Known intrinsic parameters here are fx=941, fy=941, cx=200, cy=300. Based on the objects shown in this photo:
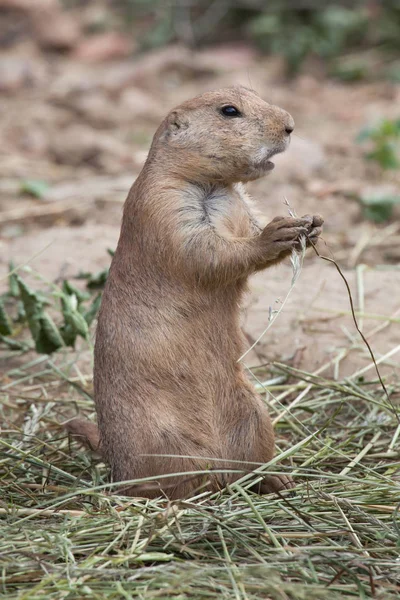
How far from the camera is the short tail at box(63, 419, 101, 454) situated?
417 centimetres

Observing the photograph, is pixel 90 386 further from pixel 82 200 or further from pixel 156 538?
pixel 82 200

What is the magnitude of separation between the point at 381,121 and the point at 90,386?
16.5ft

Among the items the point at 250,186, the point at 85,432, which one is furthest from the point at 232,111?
the point at 250,186

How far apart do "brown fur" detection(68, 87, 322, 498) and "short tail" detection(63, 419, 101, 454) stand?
0.7 inches

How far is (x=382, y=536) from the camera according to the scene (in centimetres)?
339

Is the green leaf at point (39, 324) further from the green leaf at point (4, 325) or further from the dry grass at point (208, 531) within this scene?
the dry grass at point (208, 531)

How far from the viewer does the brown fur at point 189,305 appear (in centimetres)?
382

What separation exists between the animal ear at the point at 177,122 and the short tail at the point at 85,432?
1.37 metres

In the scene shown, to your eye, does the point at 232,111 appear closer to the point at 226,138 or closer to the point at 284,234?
the point at 226,138

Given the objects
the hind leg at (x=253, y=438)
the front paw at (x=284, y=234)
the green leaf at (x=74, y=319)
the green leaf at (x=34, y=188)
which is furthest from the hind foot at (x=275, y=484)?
the green leaf at (x=34, y=188)

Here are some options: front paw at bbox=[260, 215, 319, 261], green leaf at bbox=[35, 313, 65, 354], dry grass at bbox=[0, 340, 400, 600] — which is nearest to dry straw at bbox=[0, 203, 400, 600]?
dry grass at bbox=[0, 340, 400, 600]

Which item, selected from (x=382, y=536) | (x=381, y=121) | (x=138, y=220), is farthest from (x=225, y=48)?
(x=382, y=536)

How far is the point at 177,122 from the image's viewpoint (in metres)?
4.14

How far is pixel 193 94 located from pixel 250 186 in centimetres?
345
